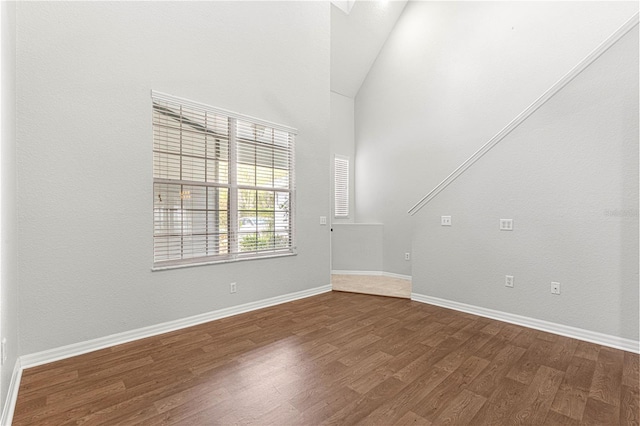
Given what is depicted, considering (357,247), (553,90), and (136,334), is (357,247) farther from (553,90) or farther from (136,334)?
(136,334)

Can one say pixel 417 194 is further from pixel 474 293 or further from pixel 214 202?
pixel 214 202

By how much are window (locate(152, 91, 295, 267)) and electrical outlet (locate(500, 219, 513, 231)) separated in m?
2.63

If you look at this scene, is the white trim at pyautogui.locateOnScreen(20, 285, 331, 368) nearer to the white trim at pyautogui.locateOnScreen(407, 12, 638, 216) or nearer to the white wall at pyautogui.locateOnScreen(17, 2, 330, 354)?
the white wall at pyautogui.locateOnScreen(17, 2, 330, 354)

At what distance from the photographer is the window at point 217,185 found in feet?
10.3

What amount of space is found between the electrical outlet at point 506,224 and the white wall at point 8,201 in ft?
14.0

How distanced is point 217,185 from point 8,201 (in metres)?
1.81

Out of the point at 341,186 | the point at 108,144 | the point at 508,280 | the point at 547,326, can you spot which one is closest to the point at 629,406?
the point at 547,326

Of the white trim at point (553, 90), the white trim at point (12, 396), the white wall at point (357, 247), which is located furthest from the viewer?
the white wall at point (357, 247)

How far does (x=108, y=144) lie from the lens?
2.76m

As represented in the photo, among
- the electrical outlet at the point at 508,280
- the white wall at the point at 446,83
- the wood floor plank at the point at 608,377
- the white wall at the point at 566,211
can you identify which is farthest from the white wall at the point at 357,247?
the wood floor plank at the point at 608,377

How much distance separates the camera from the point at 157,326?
9.96ft

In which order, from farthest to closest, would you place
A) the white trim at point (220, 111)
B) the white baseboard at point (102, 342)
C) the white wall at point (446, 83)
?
the white wall at point (446, 83), the white trim at point (220, 111), the white baseboard at point (102, 342)

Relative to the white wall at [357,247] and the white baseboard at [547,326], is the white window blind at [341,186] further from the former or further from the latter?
the white baseboard at [547,326]

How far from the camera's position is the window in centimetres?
314
